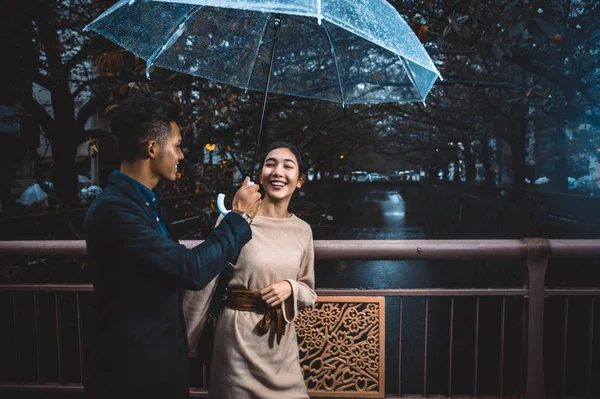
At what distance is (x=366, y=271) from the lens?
17469mm

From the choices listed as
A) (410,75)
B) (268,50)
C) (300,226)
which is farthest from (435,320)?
(300,226)

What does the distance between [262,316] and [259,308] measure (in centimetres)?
5

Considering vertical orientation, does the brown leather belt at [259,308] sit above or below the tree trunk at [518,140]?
below

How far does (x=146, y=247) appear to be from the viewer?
5.63 ft

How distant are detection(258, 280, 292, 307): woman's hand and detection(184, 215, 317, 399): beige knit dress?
2.6 inches

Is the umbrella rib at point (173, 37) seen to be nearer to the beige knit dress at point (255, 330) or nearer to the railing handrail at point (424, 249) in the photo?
the railing handrail at point (424, 249)

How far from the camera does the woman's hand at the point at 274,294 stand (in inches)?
86.0

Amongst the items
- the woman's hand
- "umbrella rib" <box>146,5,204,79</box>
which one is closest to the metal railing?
the woman's hand

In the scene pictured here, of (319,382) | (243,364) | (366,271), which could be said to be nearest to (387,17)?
(243,364)

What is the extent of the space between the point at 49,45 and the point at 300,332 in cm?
800

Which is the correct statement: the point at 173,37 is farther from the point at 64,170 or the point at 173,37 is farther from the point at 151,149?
the point at 64,170

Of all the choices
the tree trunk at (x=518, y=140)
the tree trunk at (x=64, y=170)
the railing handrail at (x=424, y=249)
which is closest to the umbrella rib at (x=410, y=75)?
the railing handrail at (x=424, y=249)

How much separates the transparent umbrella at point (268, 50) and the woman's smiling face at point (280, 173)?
1.73ft

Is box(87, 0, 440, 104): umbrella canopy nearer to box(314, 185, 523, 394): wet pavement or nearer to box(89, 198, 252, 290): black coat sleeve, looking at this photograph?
box(89, 198, 252, 290): black coat sleeve
